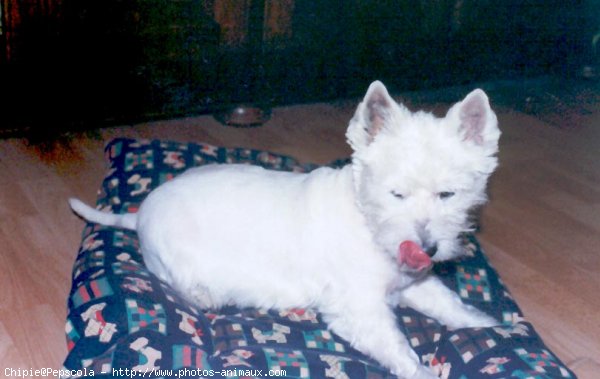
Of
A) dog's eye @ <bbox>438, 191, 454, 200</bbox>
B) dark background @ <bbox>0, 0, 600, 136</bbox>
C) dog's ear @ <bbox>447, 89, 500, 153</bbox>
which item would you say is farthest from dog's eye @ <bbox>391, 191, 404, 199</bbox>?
dark background @ <bbox>0, 0, 600, 136</bbox>

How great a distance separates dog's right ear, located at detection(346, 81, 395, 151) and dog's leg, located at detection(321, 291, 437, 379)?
59cm

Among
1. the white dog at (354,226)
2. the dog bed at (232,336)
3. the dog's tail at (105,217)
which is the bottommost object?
the dog bed at (232,336)

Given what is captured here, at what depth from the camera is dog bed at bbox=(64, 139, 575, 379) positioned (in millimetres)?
2172

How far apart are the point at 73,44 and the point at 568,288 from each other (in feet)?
11.6

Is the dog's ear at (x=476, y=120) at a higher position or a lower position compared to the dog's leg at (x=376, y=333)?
higher

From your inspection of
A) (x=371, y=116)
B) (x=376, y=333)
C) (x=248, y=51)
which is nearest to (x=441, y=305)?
(x=376, y=333)

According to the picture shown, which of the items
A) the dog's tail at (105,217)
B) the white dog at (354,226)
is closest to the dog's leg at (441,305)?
the white dog at (354,226)

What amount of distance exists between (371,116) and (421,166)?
283mm

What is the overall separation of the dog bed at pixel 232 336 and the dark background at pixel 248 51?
1.94 m

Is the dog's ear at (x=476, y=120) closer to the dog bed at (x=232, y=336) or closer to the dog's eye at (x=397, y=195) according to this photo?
the dog's eye at (x=397, y=195)

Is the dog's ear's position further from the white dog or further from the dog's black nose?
the dog's black nose

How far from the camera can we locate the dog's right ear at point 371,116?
7.15ft

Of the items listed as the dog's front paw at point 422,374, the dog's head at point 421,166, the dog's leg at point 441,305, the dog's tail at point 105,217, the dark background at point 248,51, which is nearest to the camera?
the dog's head at point 421,166

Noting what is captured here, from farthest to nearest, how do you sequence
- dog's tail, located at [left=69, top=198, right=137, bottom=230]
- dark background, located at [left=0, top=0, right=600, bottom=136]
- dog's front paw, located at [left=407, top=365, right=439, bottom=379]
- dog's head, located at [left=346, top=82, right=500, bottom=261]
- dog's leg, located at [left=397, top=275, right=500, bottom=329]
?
dark background, located at [left=0, top=0, right=600, bottom=136] < dog's tail, located at [left=69, top=198, right=137, bottom=230] < dog's leg, located at [left=397, top=275, right=500, bottom=329] < dog's front paw, located at [left=407, top=365, right=439, bottom=379] < dog's head, located at [left=346, top=82, right=500, bottom=261]
